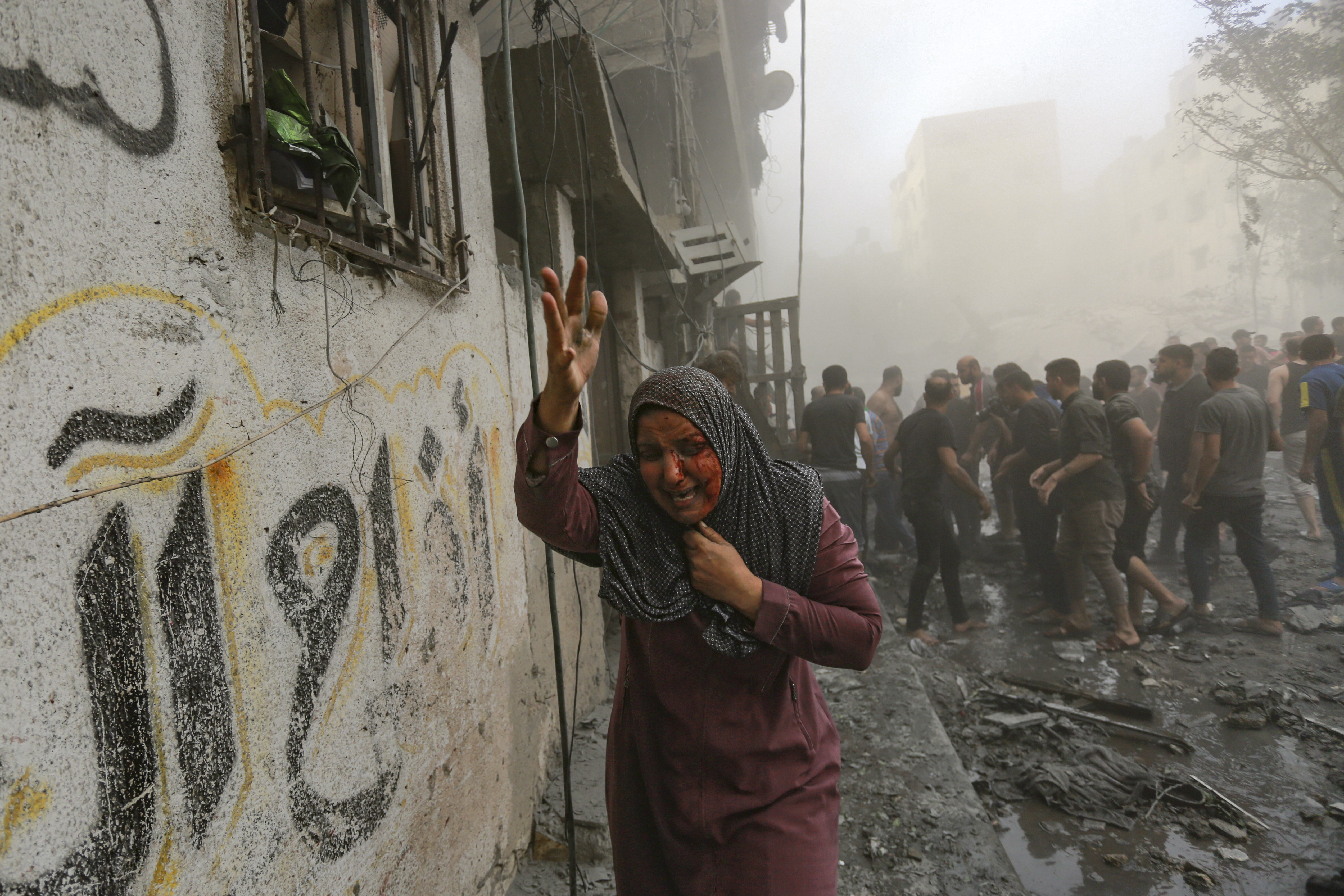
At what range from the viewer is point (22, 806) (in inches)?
33.1

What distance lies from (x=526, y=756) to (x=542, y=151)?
9.92 feet

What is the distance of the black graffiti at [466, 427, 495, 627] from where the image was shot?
7.65ft

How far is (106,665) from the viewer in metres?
0.98

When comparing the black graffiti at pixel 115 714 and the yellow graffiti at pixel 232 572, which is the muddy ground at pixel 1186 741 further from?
the black graffiti at pixel 115 714

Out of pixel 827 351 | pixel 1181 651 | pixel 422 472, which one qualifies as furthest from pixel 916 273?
pixel 422 472

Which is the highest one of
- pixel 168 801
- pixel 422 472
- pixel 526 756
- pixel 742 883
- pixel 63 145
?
pixel 63 145

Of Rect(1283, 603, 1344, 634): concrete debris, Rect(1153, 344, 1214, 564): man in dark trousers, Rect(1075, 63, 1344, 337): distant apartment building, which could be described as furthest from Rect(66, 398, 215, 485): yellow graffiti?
Rect(1075, 63, 1344, 337): distant apartment building

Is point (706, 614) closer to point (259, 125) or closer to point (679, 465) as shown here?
point (679, 465)

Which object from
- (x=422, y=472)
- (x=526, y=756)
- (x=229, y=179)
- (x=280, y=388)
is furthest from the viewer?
(x=526, y=756)

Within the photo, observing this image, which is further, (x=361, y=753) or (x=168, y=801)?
(x=361, y=753)

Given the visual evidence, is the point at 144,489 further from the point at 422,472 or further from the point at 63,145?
the point at 422,472

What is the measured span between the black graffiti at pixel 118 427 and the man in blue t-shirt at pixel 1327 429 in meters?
6.76

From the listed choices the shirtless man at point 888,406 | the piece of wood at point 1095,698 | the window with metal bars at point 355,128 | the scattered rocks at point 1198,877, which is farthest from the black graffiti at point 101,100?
→ the shirtless man at point 888,406

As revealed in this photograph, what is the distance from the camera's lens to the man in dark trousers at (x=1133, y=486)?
4.79m
